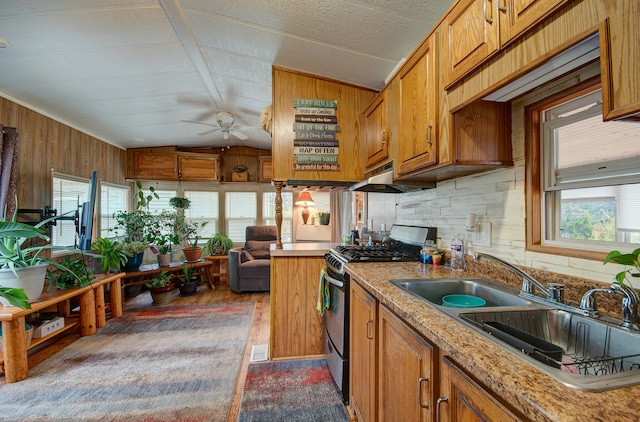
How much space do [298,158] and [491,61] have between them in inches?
68.0

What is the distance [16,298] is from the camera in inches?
80.0

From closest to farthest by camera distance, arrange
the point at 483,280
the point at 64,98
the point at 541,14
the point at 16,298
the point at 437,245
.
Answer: the point at 541,14 → the point at 483,280 → the point at 437,245 → the point at 16,298 → the point at 64,98

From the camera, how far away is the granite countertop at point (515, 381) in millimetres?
454

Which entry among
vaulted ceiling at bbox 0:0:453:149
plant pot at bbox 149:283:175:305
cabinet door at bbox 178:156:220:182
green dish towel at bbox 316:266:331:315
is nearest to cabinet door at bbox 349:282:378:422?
green dish towel at bbox 316:266:331:315

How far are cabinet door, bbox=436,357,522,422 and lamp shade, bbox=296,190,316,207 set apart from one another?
186 inches

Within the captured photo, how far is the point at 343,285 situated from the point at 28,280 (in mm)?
2492

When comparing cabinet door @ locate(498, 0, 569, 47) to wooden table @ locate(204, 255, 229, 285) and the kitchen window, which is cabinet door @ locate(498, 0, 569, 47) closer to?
the kitchen window

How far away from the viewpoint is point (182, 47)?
98.0 inches

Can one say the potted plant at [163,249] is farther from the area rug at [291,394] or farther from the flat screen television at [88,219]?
the area rug at [291,394]

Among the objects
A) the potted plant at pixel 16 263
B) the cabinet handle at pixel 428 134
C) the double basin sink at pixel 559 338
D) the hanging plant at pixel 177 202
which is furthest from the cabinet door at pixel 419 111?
the hanging plant at pixel 177 202

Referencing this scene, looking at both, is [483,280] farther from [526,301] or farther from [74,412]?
[74,412]

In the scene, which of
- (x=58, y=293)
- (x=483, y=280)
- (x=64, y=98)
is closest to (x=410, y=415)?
(x=483, y=280)

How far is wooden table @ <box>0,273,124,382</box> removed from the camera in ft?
6.69

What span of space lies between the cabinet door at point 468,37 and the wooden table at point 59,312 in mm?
3228
